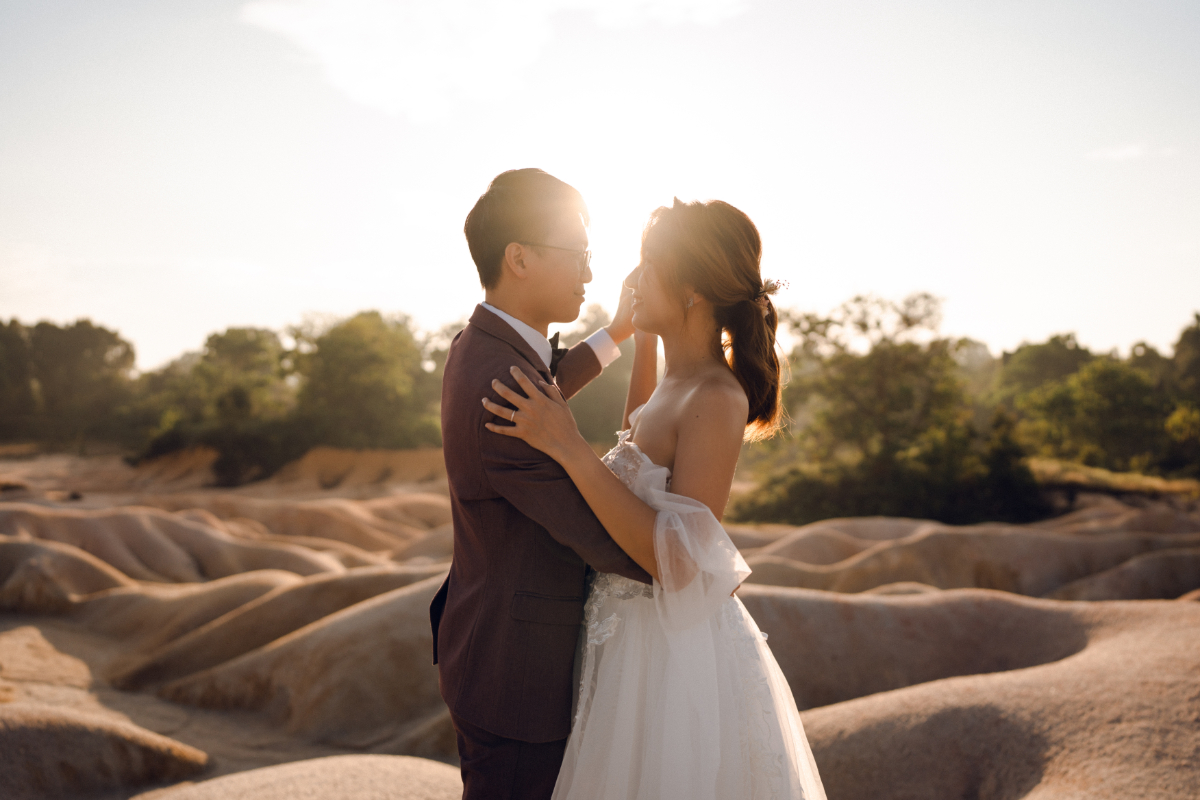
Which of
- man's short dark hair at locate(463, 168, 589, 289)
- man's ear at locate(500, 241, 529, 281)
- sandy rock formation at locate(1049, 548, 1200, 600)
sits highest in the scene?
man's short dark hair at locate(463, 168, 589, 289)

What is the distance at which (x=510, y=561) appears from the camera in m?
2.10

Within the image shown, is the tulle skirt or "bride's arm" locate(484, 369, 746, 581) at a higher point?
"bride's arm" locate(484, 369, 746, 581)

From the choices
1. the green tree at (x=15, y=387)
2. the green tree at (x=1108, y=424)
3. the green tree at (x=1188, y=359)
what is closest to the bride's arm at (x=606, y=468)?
the green tree at (x=1108, y=424)

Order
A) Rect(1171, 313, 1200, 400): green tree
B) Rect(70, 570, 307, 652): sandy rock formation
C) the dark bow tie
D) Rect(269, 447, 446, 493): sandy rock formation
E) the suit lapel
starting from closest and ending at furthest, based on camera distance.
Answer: the suit lapel
the dark bow tie
Rect(70, 570, 307, 652): sandy rock formation
Rect(269, 447, 446, 493): sandy rock formation
Rect(1171, 313, 1200, 400): green tree

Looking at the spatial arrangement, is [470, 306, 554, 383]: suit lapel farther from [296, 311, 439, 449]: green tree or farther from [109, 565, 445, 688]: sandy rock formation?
[296, 311, 439, 449]: green tree

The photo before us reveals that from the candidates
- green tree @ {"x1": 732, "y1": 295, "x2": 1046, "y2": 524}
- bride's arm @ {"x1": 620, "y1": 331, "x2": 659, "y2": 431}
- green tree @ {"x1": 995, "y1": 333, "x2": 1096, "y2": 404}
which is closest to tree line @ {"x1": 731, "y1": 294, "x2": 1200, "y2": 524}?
green tree @ {"x1": 732, "y1": 295, "x2": 1046, "y2": 524}

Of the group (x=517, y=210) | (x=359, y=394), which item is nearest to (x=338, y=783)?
(x=517, y=210)

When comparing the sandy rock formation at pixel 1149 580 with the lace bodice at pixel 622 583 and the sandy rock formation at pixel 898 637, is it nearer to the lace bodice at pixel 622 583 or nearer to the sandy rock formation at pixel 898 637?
the sandy rock formation at pixel 898 637

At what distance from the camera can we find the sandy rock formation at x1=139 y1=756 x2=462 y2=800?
12.9ft

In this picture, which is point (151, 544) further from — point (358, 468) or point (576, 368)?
point (358, 468)

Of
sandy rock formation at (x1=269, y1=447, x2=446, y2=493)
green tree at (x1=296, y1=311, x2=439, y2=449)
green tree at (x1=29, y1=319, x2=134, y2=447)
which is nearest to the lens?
sandy rock formation at (x1=269, y1=447, x2=446, y2=493)

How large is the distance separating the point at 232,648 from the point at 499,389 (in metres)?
7.90

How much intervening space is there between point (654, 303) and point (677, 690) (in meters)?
1.17

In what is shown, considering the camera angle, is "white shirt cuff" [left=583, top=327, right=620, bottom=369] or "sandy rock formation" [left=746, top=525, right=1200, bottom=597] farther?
"sandy rock formation" [left=746, top=525, right=1200, bottom=597]
